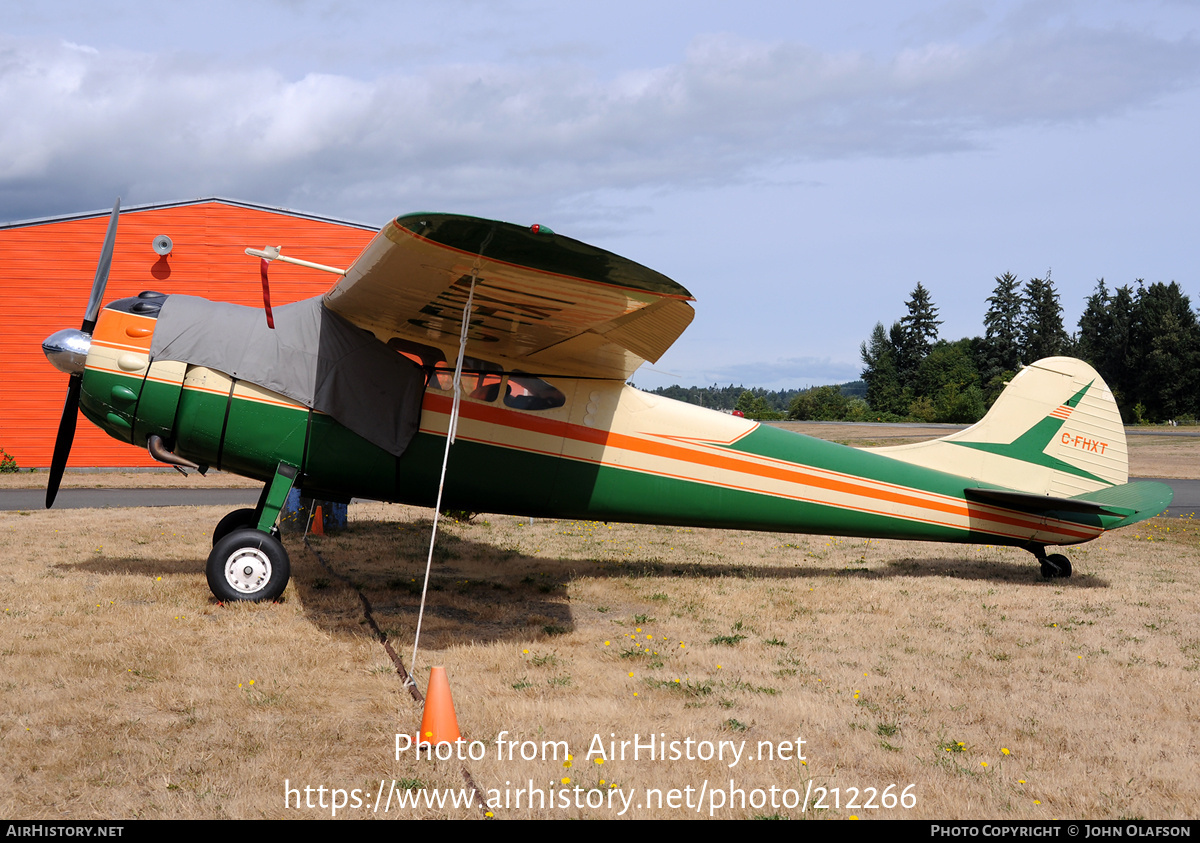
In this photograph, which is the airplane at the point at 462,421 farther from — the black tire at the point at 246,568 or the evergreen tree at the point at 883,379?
the evergreen tree at the point at 883,379

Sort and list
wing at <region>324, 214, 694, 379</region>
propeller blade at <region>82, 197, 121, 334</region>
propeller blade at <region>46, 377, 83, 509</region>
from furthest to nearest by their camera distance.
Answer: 1. propeller blade at <region>46, 377, 83, 509</region>
2. propeller blade at <region>82, 197, 121, 334</region>
3. wing at <region>324, 214, 694, 379</region>

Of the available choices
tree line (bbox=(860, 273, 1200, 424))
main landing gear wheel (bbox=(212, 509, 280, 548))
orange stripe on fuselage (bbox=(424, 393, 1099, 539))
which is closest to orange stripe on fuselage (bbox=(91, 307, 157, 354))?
main landing gear wheel (bbox=(212, 509, 280, 548))

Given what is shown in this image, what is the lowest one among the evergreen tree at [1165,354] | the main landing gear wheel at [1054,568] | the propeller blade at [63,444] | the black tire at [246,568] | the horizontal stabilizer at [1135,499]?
the black tire at [246,568]

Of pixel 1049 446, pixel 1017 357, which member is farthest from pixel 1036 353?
pixel 1049 446

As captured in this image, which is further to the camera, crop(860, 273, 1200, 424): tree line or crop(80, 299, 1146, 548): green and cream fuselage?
crop(860, 273, 1200, 424): tree line

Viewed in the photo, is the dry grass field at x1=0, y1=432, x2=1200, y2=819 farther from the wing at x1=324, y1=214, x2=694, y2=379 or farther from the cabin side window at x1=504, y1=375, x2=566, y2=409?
the wing at x1=324, y1=214, x2=694, y2=379

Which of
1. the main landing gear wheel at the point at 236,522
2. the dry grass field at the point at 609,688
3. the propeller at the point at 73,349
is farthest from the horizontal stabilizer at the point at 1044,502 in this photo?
the propeller at the point at 73,349

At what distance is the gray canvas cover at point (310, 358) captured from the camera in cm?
720

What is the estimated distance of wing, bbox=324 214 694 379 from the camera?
5035 mm

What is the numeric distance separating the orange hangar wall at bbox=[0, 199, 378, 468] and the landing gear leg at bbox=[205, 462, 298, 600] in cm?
1419

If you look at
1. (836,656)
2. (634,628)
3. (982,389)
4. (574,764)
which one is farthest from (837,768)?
(982,389)

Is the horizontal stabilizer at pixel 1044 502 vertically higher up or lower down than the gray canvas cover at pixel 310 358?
lower down

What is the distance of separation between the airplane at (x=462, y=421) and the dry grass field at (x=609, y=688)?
0.77 metres

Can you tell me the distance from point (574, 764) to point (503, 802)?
19.7 inches
